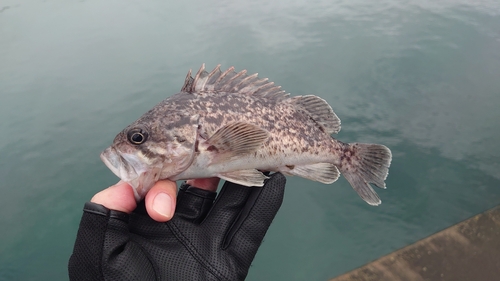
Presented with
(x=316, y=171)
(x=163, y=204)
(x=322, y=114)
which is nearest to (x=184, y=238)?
(x=163, y=204)

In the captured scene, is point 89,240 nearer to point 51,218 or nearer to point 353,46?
point 51,218

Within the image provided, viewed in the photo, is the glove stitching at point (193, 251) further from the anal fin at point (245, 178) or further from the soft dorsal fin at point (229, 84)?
the soft dorsal fin at point (229, 84)

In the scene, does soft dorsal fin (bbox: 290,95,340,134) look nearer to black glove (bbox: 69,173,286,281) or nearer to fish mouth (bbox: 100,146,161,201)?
black glove (bbox: 69,173,286,281)

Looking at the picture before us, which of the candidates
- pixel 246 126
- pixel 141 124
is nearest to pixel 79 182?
pixel 141 124

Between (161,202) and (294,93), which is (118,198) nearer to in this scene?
(161,202)

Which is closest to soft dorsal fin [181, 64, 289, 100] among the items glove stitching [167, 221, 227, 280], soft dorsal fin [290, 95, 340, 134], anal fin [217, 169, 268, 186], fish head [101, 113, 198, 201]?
soft dorsal fin [290, 95, 340, 134]

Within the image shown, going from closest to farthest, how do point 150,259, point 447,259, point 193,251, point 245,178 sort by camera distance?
point 150,259
point 193,251
point 245,178
point 447,259
